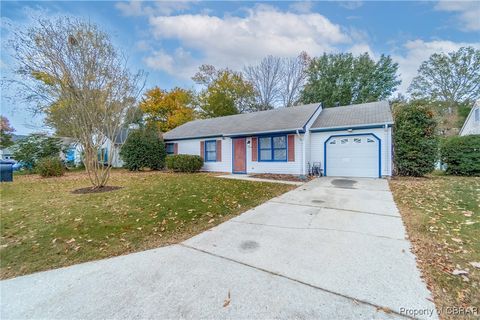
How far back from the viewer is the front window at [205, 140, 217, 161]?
1468cm

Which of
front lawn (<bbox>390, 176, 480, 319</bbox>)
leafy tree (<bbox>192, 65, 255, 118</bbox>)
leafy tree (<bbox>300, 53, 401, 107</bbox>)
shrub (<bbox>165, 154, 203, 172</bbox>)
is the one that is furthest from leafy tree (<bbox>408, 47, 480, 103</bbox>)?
shrub (<bbox>165, 154, 203, 172</bbox>)

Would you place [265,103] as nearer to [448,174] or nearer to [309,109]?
[309,109]

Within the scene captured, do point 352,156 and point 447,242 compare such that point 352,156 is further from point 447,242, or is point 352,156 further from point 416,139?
point 447,242

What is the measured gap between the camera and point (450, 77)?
2536cm

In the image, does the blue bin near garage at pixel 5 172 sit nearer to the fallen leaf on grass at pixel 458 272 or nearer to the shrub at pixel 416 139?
the fallen leaf on grass at pixel 458 272

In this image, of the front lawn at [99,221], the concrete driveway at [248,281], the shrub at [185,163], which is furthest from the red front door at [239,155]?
the concrete driveway at [248,281]

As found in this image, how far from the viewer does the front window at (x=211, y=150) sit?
48.2 ft

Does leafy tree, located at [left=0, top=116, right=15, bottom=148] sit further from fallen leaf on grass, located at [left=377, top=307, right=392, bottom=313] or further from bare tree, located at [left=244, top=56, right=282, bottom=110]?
fallen leaf on grass, located at [left=377, top=307, right=392, bottom=313]

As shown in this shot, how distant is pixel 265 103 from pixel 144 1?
2091 centimetres

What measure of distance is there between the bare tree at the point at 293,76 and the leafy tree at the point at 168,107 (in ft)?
40.9

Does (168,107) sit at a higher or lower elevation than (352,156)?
higher

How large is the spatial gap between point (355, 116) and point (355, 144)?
188 centimetres

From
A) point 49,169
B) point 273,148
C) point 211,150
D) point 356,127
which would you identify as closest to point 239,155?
A: point 273,148

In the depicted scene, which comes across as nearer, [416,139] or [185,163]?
[416,139]
